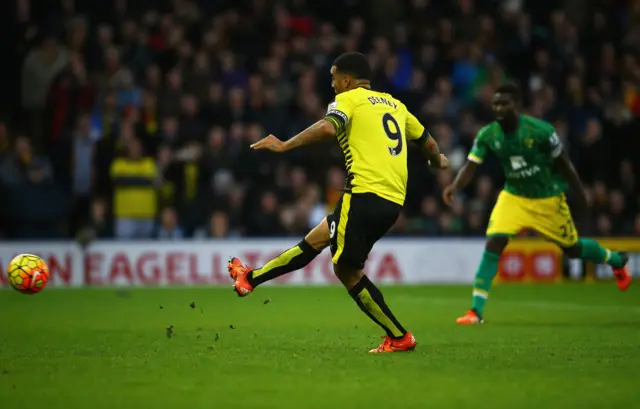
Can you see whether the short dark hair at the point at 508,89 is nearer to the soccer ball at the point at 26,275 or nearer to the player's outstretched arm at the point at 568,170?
the player's outstretched arm at the point at 568,170

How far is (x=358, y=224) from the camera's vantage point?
8.59 m

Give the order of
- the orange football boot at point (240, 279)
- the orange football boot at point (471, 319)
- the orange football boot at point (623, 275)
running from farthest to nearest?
the orange football boot at point (623, 275) < the orange football boot at point (471, 319) < the orange football boot at point (240, 279)

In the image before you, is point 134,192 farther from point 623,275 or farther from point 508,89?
point 623,275

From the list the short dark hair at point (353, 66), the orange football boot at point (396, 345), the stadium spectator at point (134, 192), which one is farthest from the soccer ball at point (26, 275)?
the stadium spectator at point (134, 192)

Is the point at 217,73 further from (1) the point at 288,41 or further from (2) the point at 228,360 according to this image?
(2) the point at 228,360

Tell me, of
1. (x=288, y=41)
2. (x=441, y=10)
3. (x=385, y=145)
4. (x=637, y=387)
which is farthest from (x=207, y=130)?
(x=637, y=387)

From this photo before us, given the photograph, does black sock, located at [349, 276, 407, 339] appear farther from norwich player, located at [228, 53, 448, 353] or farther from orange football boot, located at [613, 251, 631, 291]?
orange football boot, located at [613, 251, 631, 291]

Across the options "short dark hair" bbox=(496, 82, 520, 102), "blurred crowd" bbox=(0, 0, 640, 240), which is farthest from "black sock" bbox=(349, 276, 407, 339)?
"blurred crowd" bbox=(0, 0, 640, 240)

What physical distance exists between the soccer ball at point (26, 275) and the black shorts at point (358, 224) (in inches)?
144

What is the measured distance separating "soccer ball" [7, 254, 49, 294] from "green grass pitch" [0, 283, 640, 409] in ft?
1.31

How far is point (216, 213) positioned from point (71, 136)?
266 cm

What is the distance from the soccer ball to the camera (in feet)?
35.9

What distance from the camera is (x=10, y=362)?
814 cm

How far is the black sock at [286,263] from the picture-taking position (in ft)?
30.6
